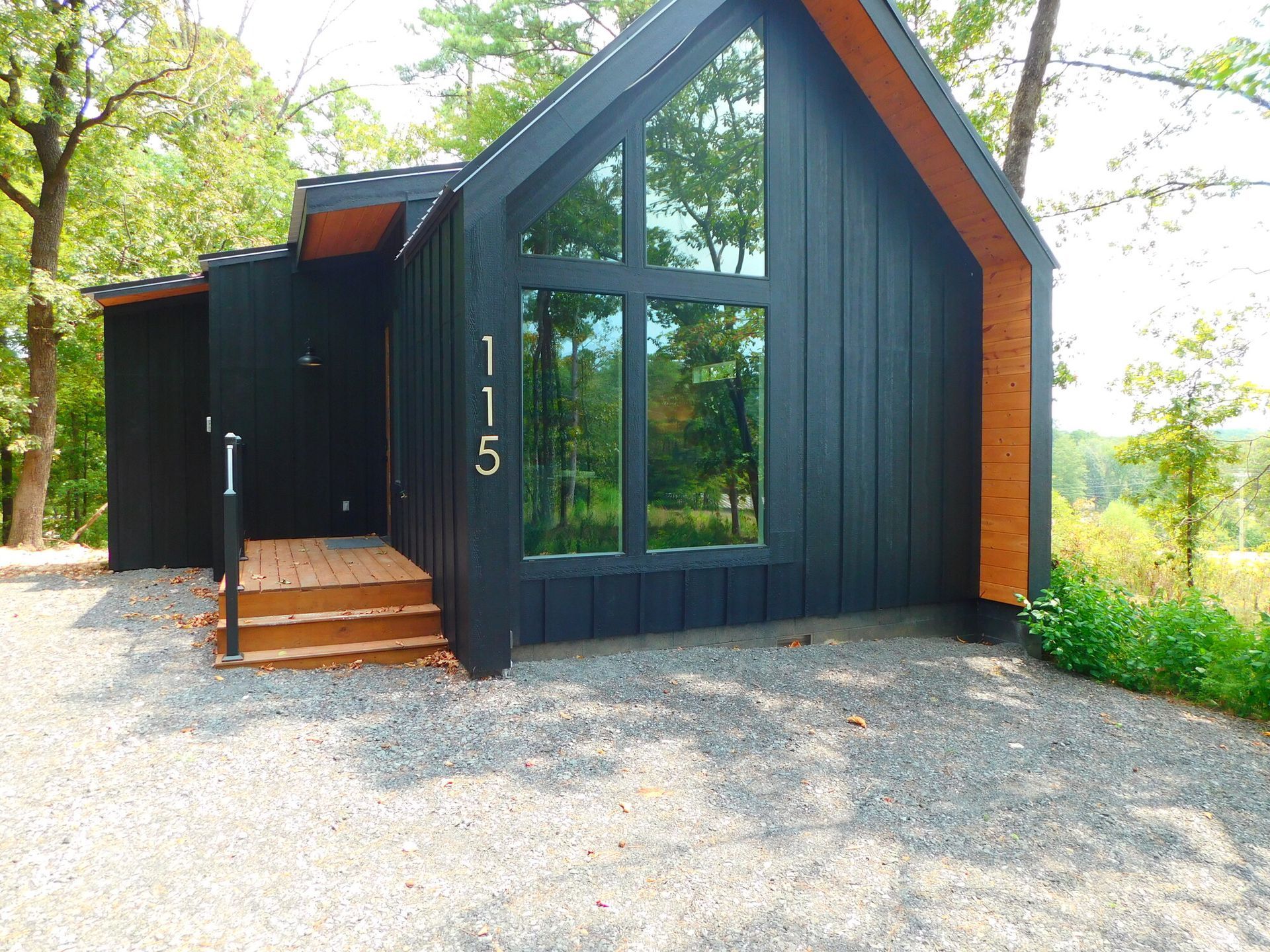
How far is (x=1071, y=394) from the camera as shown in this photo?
1103cm

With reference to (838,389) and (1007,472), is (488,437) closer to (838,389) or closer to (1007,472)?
(838,389)

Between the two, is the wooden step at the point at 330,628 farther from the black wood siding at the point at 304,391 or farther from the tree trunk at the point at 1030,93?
the tree trunk at the point at 1030,93

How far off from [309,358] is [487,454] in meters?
3.75

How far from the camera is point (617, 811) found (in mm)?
2779

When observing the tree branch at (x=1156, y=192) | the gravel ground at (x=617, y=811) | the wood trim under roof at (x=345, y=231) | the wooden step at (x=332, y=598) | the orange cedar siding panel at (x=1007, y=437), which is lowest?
the gravel ground at (x=617, y=811)

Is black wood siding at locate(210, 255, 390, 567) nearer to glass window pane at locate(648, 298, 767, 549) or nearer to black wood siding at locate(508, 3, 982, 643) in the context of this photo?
glass window pane at locate(648, 298, 767, 549)

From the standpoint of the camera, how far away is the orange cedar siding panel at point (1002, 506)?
5301mm

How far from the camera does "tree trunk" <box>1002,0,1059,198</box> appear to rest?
7938 mm

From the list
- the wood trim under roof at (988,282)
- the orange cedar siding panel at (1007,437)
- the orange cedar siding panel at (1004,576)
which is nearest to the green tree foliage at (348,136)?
the wood trim under roof at (988,282)

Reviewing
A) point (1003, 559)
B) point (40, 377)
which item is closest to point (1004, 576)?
point (1003, 559)

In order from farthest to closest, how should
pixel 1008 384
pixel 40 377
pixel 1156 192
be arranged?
pixel 1156 192, pixel 40 377, pixel 1008 384

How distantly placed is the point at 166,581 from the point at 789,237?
6419mm

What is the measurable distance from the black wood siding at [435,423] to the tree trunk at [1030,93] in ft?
20.5

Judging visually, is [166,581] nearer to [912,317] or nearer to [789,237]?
[789,237]
